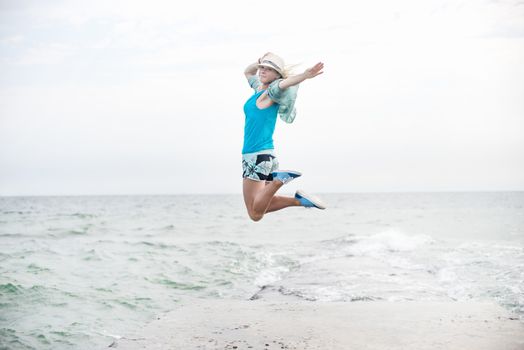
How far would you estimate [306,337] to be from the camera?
18.8ft

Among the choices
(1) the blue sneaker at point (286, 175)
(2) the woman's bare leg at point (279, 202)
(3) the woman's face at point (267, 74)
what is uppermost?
(3) the woman's face at point (267, 74)

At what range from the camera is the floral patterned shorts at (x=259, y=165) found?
18.5ft

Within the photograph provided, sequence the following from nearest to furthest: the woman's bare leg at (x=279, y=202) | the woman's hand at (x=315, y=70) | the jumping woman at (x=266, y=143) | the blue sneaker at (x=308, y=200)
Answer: the woman's hand at (x=315, y=70) → the jumping woman at (x=266, y=143) → the blue sneaker at (x=308, y=200) → the woman's bare leg at (x=279, y=202)

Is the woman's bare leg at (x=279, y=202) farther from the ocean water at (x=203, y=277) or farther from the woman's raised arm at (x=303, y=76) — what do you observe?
the ocean water at (x=203, y=277)

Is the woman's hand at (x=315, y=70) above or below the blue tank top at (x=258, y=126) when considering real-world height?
above

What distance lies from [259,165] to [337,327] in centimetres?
212

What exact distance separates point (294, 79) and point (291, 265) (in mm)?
9295

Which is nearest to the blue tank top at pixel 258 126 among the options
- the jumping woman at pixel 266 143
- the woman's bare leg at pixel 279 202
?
the jumping woman at pixel 266 143

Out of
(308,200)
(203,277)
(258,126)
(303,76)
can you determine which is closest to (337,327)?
(308,200)

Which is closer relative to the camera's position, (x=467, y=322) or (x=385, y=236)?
(x=467, y=322)

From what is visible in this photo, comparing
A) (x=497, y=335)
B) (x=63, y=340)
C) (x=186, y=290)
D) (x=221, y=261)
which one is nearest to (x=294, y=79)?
(x=497, y=335)

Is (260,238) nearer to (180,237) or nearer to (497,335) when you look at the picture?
(180,237)

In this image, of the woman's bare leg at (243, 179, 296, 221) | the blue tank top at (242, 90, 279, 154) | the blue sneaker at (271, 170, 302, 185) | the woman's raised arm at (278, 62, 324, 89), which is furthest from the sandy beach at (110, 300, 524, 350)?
the woman's raised arm at (278, 62, 324, 89)

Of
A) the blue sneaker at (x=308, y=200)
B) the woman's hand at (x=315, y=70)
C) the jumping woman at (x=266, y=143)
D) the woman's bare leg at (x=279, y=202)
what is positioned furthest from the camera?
the woman's bare leg at (x=279, y=202)
